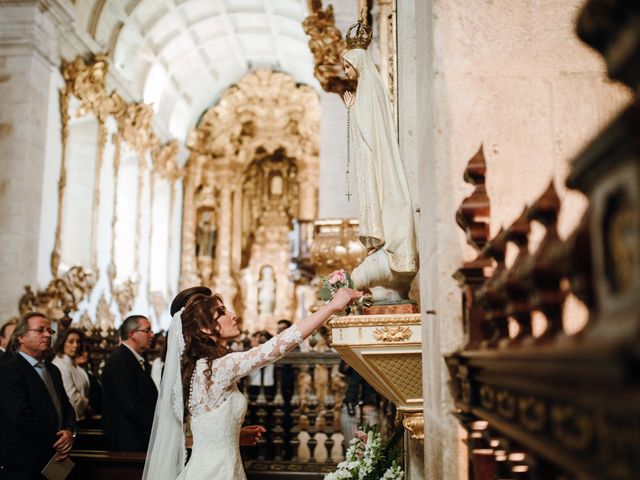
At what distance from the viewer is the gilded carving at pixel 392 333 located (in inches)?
125

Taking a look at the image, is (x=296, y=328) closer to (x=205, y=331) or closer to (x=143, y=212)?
(x=205, y=331)

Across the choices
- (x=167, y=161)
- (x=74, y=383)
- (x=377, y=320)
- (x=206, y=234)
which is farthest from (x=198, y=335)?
(x=206, y=234)

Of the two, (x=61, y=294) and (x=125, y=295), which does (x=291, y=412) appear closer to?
(x=61, y=294)

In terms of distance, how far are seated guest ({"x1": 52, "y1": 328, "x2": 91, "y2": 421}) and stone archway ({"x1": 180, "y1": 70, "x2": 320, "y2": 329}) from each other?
46.2 ft

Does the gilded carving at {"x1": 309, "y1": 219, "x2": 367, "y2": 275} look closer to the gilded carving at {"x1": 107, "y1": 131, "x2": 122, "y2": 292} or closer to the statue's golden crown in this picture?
the statue's golden crown

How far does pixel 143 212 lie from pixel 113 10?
5.44 meters

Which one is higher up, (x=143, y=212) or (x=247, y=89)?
(x=247, y=89)

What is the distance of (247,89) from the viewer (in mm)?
21797

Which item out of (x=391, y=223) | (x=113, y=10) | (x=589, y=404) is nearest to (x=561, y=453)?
(x=589, y=404)

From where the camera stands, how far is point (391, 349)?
10.5 feet

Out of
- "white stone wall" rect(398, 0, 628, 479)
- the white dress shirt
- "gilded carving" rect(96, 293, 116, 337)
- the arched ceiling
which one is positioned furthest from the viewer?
the arched ceiling

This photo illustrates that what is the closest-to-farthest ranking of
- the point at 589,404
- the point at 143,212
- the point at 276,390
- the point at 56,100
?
the point at 589,404
the point at 276,390
the point at 56,100
the point at 143,212

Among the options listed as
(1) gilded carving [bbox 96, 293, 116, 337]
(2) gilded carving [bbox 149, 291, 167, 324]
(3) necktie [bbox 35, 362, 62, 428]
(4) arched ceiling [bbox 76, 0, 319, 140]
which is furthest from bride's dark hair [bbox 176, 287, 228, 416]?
(2) gilded carving [bbox 149, 291, 167, 324]

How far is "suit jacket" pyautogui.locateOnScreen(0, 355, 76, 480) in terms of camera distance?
4281mm
